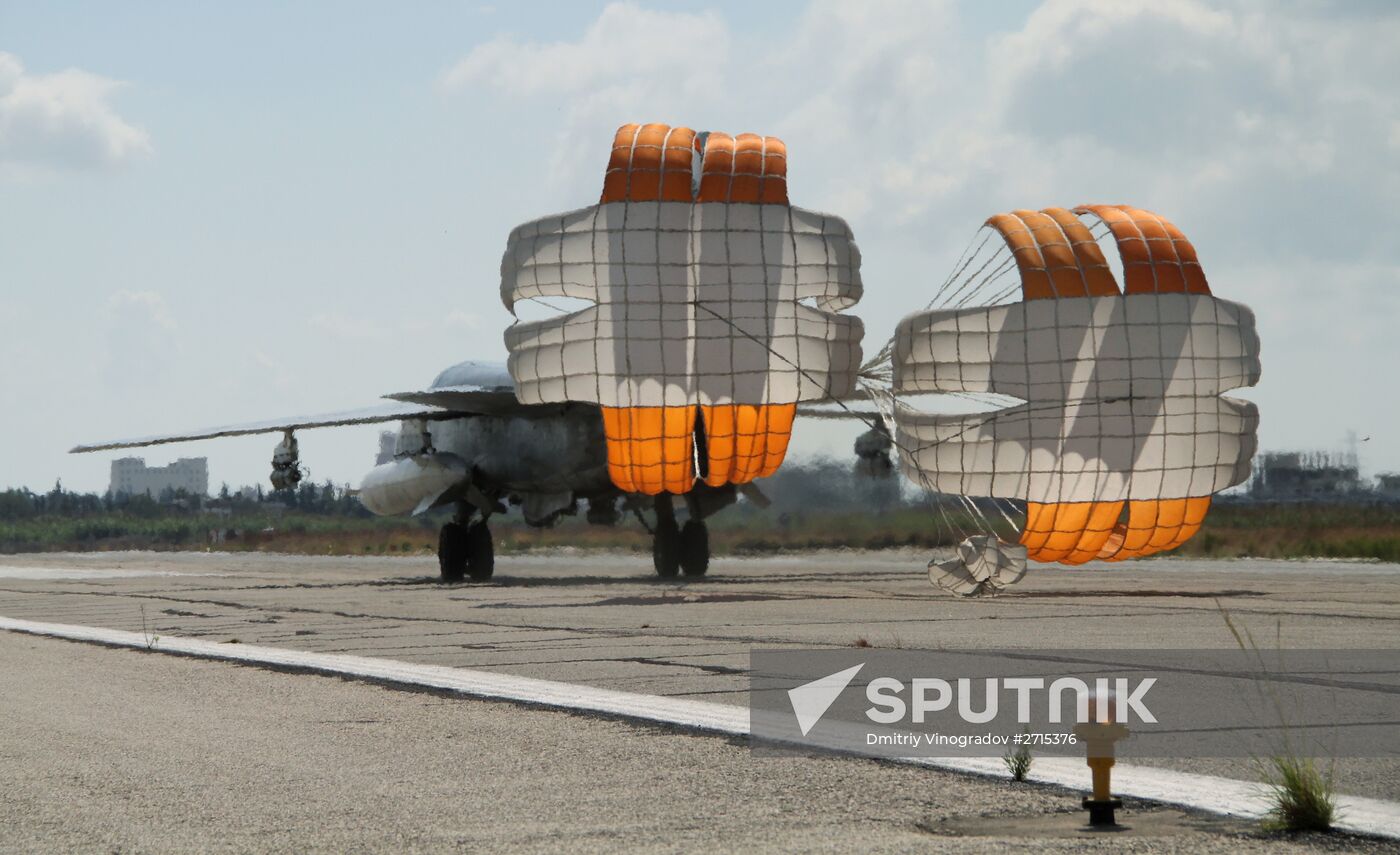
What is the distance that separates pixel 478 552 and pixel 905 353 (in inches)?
482

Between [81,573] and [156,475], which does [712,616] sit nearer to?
[81,573]

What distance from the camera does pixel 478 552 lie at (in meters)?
29.3

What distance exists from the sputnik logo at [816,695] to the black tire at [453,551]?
1857 cm

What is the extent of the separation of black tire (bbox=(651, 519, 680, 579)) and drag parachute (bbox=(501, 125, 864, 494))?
27.1 feet

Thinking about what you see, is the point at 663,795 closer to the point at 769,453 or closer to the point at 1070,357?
the point at 1070,357

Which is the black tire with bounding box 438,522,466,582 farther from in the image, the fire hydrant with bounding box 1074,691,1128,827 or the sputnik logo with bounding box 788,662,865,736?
the fire hydrant with bounding box 1074,691,1128,827

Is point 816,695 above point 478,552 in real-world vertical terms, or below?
below

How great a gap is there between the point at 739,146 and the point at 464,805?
47.8ft

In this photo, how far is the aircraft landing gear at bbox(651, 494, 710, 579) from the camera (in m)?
28.3

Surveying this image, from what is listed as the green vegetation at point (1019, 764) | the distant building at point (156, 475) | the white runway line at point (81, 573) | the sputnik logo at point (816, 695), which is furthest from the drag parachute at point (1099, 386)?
the distant building at point (156, 475)

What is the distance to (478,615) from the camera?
727 inches

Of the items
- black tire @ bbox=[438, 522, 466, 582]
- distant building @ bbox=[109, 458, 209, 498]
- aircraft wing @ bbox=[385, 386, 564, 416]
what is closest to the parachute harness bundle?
aircraft wing @ bbox=[385, 386, 564, 416]

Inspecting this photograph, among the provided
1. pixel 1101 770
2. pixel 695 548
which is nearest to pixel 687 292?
pixel 695 548

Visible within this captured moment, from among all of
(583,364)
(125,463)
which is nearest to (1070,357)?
(583,364)
